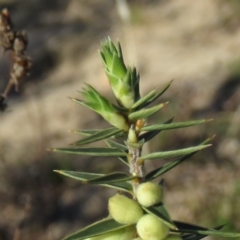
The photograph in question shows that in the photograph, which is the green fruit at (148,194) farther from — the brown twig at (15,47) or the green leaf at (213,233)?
the brown twig at (15,47)

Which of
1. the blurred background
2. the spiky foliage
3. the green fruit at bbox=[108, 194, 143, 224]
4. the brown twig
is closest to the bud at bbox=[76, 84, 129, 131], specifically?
the spiky foliage

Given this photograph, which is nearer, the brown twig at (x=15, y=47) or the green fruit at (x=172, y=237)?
the green fruit at (x=172, y=237)

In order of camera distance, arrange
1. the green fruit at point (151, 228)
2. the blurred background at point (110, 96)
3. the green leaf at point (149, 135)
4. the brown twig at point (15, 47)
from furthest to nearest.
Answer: the blurred background at point (110, 96) < the brown twig at point (15, 47) < the green leaf at point (149, 135) < the green fruit at point (151, 228)

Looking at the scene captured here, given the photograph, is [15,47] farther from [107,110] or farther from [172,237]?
[172,237]

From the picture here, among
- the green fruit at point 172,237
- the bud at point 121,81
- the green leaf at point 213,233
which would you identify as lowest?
the green leaf at point 213,233

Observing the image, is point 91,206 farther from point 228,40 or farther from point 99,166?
point 228,40

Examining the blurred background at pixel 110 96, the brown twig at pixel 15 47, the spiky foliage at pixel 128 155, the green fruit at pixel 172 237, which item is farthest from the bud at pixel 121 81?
the blurred background at pixel 110 96

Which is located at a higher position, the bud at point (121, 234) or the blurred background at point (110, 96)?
the blurred background at point (110, 96)
